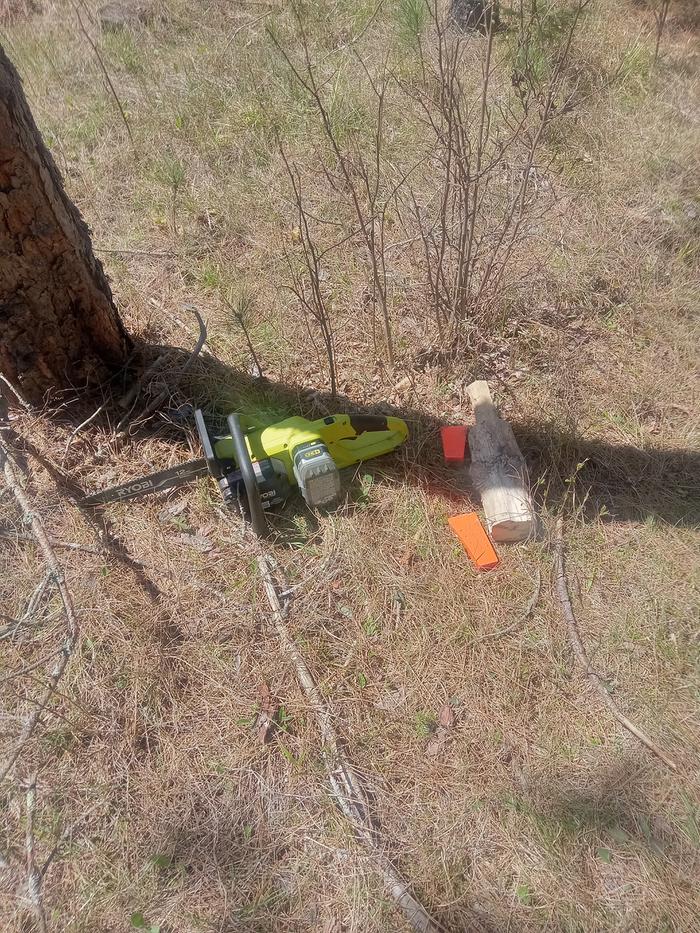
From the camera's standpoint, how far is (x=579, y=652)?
2.24 metres

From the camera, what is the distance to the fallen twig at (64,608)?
2016 mm

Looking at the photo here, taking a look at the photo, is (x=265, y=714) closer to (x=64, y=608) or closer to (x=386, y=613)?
(x=386, y=613)

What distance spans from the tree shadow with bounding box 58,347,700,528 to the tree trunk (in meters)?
0.26

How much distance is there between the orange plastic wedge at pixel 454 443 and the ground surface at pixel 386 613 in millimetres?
107

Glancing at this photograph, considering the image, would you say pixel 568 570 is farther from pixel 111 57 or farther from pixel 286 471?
pixel 111 57

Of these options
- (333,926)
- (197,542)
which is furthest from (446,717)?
(197,542)

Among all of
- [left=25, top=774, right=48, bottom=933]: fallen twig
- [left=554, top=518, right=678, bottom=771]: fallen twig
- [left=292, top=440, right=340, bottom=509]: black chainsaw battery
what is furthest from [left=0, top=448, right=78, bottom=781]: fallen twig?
[left=554, top=518, right=678, bottom=771]: fallen twig

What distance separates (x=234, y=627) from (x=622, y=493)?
188 cm

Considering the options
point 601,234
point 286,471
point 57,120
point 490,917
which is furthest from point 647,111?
point 490,917

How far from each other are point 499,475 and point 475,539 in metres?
0.32

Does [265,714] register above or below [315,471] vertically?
below

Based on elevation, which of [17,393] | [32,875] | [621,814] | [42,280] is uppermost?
[42,280]

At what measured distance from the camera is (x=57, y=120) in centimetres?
450

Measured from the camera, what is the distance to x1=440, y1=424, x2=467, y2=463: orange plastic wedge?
8.96 ft
